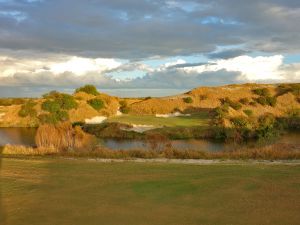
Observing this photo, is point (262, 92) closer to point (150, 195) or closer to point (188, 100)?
point (188, 100)

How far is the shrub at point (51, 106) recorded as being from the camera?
65.0 metres

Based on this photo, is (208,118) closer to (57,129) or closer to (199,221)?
(57,129)

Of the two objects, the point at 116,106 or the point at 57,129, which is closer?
the point at 57,129

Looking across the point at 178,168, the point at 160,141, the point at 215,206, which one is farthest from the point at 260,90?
the point at 215,206

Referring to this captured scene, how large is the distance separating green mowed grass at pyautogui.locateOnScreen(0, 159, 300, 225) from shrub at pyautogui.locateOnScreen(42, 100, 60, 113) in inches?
1836

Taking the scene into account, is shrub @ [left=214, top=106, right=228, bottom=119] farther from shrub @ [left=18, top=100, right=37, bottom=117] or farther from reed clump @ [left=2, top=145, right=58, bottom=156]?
reed clump @ [left=2, top=145, right=58, bottom=156]

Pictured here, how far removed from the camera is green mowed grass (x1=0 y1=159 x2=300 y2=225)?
10.7 m

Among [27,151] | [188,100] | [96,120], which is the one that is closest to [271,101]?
[188,100]

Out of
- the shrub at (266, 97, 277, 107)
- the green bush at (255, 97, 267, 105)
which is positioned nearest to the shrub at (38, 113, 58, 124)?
the green bush at (255, 97, 267, 105)

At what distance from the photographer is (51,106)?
65.6 meters

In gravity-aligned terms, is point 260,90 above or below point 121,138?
above

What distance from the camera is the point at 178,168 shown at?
1878 centimetres

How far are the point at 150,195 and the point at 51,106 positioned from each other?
54499 millimetres

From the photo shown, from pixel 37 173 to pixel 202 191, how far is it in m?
7.19
